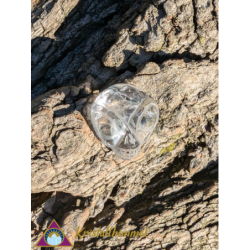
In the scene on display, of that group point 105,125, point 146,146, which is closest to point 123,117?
point 105,125

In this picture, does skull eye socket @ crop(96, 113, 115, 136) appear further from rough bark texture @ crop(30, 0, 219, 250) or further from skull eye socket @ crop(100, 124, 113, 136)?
rough bark texture @ crop(30, 0, 219, 250)

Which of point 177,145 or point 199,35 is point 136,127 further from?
point 199,35

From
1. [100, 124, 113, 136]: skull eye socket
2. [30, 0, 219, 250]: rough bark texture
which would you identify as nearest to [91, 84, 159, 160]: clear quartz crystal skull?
[100, 124, 113, 136]: skull eye socket

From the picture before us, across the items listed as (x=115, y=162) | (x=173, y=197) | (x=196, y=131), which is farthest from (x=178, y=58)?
(x=173, y=197)

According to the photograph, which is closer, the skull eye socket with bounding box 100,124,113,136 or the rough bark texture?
the skull eye socket with bounding box 100,124,113,136

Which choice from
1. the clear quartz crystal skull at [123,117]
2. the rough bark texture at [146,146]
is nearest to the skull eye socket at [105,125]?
the clear quartz crystal skull at [123,117]

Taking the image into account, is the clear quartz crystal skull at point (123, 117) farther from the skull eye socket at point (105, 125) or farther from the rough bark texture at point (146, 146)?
A: the rough bark texture at point (146, 146)
